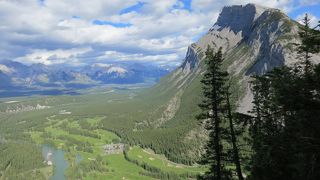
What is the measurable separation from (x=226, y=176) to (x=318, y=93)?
19.4 m

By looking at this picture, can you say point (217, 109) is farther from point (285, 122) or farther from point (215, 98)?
point (285, 122)

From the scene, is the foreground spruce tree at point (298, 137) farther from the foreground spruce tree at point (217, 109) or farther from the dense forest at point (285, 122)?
the foreground spruce tree at point (217, 109)

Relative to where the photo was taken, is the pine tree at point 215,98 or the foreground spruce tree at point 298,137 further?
the pine tree at point 215,98

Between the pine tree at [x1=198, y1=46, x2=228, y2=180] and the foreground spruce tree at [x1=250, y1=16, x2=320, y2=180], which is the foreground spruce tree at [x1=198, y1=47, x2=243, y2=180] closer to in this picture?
the pine tree at [x1=198, y1=46, x2=228, y2=180]

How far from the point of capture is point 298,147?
3081cm

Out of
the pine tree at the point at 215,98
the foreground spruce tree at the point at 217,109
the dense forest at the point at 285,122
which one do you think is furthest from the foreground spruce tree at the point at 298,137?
the pine tree at the point at 215,98

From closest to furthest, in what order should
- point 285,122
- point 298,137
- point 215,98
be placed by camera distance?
point 298,137 → point 285,122 → point 215,98

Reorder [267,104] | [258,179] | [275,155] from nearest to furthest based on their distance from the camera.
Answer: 1. [275,155]
2. [258,179]
3. [267,104]

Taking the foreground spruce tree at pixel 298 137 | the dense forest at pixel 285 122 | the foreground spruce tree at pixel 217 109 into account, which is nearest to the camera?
the foreground spruce tree at pixel 298 137

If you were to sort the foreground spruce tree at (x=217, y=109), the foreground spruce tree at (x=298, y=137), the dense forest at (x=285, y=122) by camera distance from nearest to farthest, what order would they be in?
1. the foreground spruce tree at (x=298, y=137)
2. the dense forest at (x=285, y=122)
3. the foreground spruce tree at (x=217, y=109)

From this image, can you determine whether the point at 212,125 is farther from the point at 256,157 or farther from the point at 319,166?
the point at 319,166

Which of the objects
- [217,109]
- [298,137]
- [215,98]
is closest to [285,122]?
[217,109]

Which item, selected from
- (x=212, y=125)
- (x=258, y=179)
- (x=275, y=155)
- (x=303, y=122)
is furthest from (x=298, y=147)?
(x=212, y=125)

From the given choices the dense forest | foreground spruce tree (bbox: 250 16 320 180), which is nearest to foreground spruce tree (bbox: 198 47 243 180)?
the dense forest
